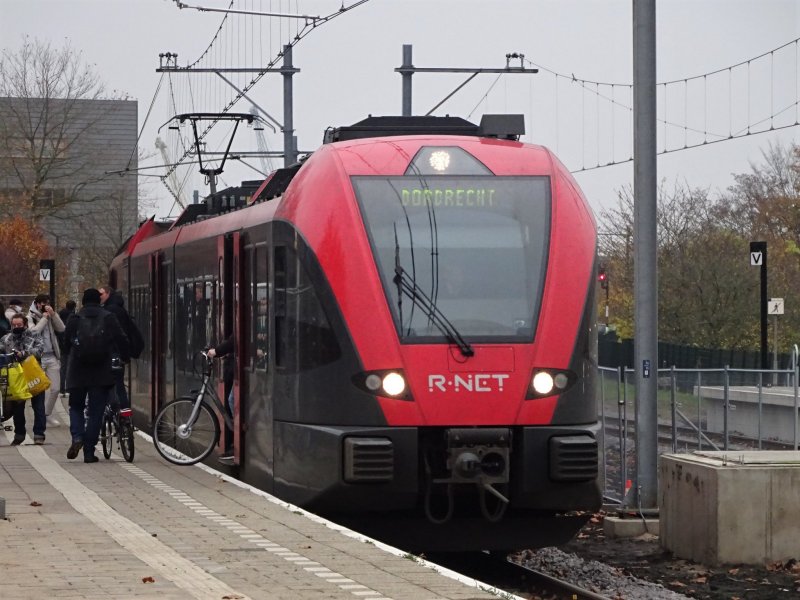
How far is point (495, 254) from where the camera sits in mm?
13102

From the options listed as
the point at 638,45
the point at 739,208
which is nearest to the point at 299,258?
the point at 638,45

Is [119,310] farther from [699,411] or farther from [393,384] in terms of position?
[393,384]

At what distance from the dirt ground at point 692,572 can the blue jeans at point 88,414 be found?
16.6 ft

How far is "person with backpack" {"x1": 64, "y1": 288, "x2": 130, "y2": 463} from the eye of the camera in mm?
18234

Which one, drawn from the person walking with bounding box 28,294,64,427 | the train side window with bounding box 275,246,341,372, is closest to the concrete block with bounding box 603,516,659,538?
the train side window with bounding box 275,246,341,372

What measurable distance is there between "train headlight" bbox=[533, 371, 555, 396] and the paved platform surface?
1848 millimetres

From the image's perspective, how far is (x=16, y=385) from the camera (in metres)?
20.9

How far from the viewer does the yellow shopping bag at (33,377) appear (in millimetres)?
21094

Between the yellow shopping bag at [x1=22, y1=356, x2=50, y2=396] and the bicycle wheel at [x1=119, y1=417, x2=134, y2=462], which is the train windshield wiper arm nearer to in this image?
the bicycle wheel at [x1=119, y1=417, x2=134, y2=462]

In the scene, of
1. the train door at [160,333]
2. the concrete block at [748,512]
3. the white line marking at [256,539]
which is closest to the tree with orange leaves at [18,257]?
the train door at [160,333]

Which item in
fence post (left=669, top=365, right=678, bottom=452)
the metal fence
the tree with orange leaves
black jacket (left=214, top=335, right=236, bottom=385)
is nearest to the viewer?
black jacket (left=214, top=335, right=236, bottom=385)

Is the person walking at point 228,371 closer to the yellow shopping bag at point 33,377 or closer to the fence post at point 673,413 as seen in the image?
the yellow shopping bag at point 33,377

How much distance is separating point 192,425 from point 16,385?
4.27 meters

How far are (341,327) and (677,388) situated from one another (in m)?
7.67
